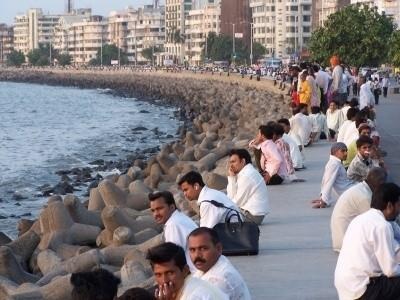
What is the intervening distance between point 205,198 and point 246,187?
195 cm

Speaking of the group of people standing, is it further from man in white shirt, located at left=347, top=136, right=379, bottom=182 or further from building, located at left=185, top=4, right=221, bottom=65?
building, located at left=185, top=4, right=221, bottom=65

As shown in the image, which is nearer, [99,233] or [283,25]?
[99,233]

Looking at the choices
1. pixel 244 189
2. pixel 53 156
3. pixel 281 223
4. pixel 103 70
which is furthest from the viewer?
pixel 103 70

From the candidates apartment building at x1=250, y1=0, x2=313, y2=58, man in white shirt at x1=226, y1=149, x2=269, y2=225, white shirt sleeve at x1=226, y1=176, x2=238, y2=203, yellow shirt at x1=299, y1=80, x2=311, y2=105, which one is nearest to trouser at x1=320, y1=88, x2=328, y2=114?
yellow shirt at x1=299, y1=80, x2=311, y2=105

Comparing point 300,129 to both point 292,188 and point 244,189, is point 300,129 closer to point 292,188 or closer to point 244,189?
point 292,188

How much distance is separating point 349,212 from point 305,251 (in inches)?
44.6

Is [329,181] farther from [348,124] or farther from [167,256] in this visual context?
[167,256]

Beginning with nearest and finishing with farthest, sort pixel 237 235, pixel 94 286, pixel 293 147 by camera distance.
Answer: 1. pixel 94 286
2. pixel 237 235
3. pixel 293 147

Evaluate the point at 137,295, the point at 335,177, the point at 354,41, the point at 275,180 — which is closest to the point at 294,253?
the point at 335,177

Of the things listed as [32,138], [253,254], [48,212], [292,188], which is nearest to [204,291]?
[253,254]

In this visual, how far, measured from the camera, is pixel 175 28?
529ft

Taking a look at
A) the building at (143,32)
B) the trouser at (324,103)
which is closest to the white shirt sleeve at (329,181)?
the trouser at (324,103)

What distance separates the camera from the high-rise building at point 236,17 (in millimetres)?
143875

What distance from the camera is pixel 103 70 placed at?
13450 centimetres
